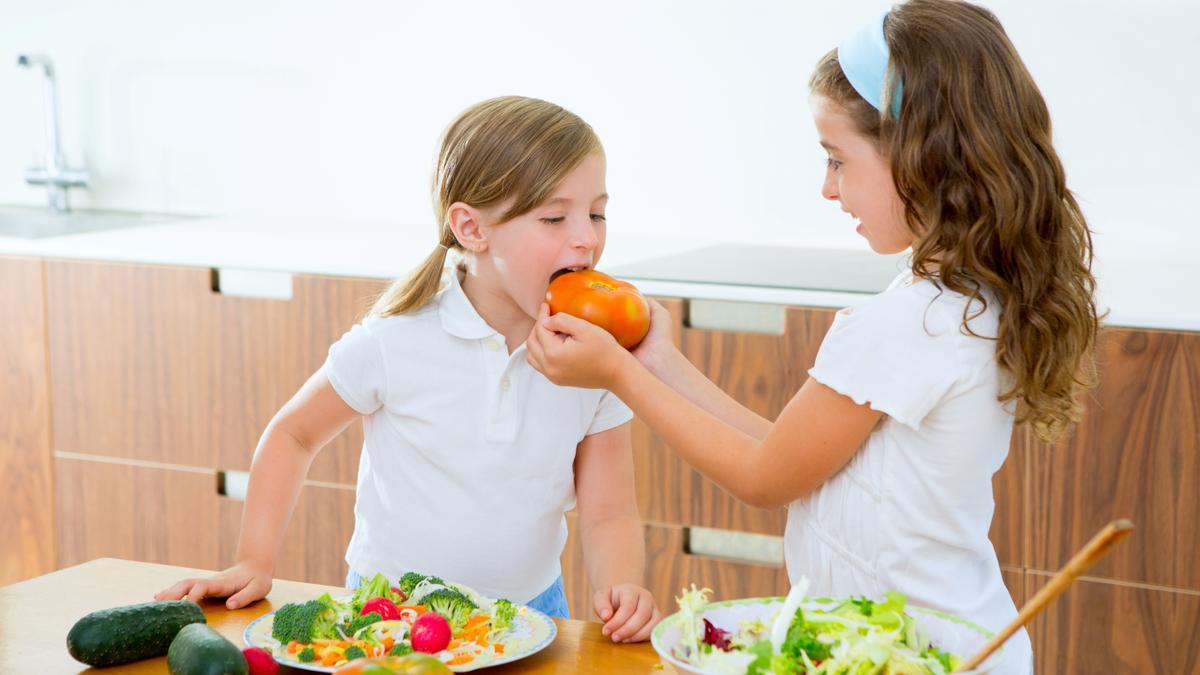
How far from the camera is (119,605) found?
3.99ft

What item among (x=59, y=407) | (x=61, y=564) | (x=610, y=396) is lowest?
(x=61, y=564)

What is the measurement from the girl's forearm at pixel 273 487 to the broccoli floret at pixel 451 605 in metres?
0.28

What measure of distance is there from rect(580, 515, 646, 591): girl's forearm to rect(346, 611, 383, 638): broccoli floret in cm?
31

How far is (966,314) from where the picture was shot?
1.19 m

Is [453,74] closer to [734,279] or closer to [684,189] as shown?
[684,189]

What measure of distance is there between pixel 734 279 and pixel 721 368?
0.14 metres

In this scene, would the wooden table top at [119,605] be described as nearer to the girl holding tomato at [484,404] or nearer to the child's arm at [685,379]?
the girl holding tomato at [484,404]

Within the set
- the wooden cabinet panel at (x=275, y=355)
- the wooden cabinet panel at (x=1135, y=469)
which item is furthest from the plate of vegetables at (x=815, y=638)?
the wooden cabinet panel at (x=275, y=355)

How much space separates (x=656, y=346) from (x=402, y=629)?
47 centimetres

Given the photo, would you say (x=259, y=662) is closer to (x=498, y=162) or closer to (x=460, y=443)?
(x=460, y=443)

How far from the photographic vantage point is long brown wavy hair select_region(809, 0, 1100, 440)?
3.90 ft

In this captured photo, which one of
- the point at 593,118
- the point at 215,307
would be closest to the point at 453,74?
the point at 593,118

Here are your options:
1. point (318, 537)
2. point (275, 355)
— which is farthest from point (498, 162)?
point (318, 537)

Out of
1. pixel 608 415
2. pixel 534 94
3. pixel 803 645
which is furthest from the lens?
pixel 534 94
